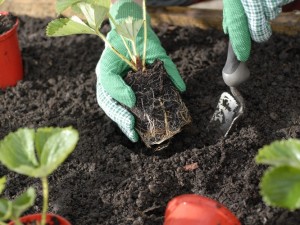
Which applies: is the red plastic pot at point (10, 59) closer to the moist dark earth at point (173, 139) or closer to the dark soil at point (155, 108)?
the moist dark earth at point (173, 139)

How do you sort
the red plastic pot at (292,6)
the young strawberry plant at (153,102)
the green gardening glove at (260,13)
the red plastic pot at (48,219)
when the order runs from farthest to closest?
the red plastic pot at (292,6) → the young strawberry plant at (153,102) → the green gardening glove at (260,13) → the red plastic pot at (48,219)

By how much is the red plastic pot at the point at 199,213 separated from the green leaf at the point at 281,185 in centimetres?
28

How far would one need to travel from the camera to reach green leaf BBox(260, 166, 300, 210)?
92 centimetres

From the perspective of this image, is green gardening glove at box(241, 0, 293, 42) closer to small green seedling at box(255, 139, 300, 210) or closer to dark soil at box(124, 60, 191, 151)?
dark soil at box(124, 60, 191, 151)

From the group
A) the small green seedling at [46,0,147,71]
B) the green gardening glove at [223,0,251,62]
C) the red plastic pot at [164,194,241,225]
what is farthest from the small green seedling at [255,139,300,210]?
the small green seedling at [46,0,147,71]

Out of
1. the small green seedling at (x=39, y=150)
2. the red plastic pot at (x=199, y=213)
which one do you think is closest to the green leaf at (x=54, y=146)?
the small green seedling at (x=39, y=150)

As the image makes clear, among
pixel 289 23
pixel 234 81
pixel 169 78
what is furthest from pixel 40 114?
pixel 289 23

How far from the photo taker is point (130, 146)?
5.41 feet

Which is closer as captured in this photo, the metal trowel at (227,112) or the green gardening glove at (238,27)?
the green gardening glove at (238,27)

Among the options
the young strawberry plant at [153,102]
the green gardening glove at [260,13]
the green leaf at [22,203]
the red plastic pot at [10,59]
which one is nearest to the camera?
the green leaf at [22,203]

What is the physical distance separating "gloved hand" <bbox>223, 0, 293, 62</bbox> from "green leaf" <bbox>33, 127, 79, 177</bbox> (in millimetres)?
582

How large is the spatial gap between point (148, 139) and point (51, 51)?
690mm

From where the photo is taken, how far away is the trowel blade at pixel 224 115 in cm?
159

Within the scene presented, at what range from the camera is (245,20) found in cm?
142
